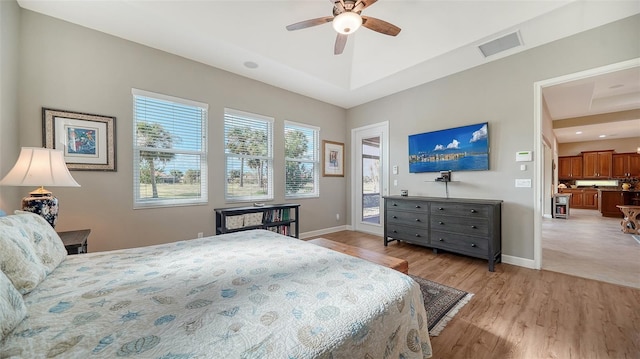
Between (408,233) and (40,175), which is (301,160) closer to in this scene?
(408,233)

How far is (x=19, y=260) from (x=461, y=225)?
3960 mm

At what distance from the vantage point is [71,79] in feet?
8.63

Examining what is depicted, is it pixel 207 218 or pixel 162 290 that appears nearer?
pixel 162 290

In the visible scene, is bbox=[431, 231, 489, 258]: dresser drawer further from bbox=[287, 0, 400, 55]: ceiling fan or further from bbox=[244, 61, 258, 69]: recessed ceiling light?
bbox=[244, 61, 258, 69]: recessed ceiling light

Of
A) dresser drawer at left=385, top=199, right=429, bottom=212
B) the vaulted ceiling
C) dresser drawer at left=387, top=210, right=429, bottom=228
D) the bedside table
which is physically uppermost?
the vaulted ceiling

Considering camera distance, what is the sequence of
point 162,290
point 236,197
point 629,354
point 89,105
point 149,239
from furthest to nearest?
point 236,197
point 149,239
point 89,105
point 629,354
point 162,290

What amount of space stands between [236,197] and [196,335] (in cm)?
329

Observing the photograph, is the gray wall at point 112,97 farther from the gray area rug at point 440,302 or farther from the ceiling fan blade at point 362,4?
the gray area rug at point 440,302

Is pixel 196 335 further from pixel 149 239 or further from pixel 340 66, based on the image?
pixel 340 66

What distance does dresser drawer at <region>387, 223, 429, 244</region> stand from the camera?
3.68m

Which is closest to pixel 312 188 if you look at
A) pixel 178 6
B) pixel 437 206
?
pixel 437 206

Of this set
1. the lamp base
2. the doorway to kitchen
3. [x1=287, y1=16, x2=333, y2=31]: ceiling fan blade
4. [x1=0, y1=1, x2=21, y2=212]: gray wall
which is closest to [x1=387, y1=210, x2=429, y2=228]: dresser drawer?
the doorway to kitchen

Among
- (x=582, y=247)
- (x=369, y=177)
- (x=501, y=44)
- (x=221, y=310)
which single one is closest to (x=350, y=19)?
(x=501, y=44)

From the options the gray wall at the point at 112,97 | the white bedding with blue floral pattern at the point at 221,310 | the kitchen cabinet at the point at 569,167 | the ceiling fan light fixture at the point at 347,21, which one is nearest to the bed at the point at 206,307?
the white bedding with blue floral pattern at the point at 221,310
